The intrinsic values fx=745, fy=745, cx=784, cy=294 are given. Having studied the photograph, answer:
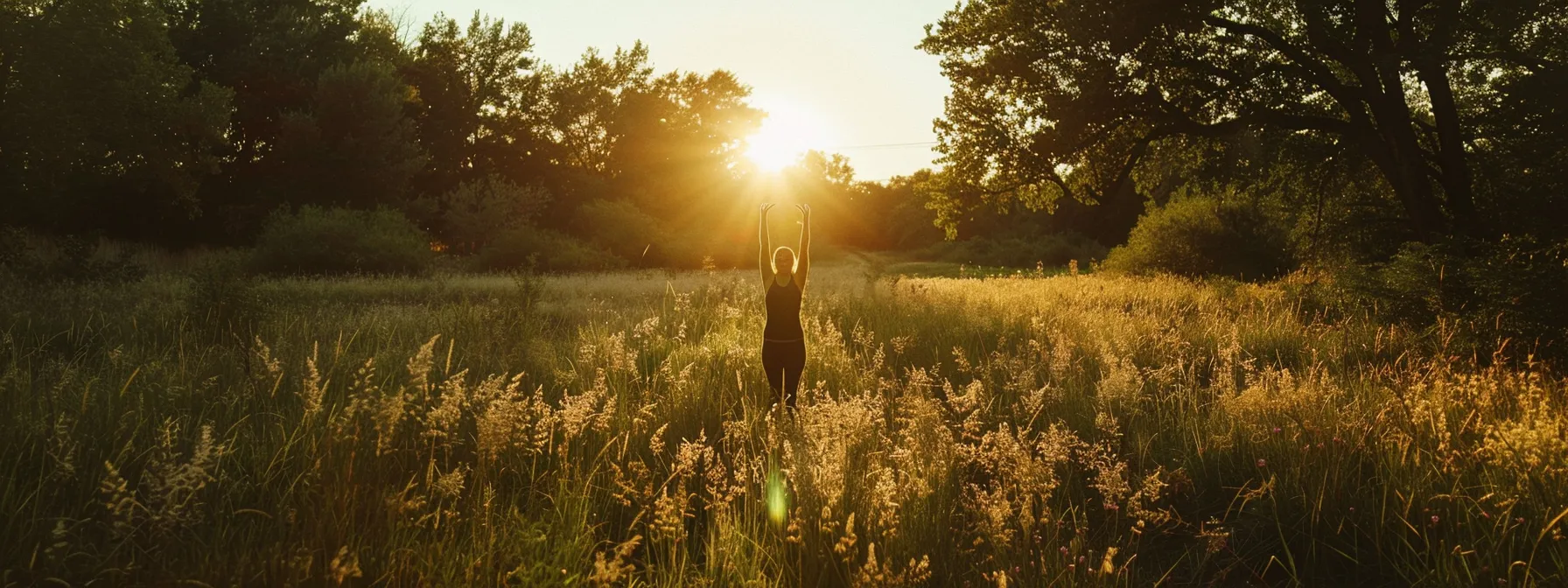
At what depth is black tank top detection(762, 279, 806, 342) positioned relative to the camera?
4926 mm

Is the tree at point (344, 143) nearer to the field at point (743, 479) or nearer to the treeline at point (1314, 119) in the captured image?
the treeline at point (1314, 119)

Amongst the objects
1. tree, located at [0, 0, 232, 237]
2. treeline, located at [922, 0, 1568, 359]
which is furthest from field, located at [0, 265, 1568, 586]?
tree, located at [0, 0, 232, 237]

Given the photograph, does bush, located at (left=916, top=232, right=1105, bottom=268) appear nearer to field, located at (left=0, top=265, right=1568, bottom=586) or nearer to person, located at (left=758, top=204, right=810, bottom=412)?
Answer: field, located at (left=0, top=265, right=1568, bottom=586)

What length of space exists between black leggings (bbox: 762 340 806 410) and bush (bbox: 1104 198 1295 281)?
70.1 ft

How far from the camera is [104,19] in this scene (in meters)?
18.3

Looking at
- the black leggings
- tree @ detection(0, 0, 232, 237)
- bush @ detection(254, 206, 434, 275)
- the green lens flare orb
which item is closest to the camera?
the green lens flare orb

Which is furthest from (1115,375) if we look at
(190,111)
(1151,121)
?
(190,111)

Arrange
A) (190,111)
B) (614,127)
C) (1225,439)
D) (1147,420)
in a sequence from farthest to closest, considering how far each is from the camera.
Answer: (614,127) < (190,111) < (1147,420) < (1225,439)

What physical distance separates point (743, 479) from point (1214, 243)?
25.0 meters

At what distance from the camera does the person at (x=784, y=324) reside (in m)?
4.91

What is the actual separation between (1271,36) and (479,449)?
45.9ft

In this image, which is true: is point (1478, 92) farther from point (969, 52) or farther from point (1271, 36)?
point (969, 52)

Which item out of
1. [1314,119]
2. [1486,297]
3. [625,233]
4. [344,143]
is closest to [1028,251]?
[625,233]

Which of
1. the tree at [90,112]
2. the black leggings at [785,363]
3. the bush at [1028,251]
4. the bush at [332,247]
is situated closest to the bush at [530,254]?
the bush at [332,247]
